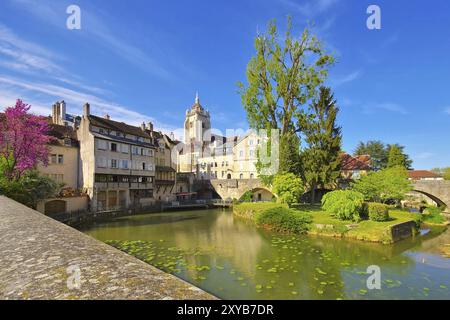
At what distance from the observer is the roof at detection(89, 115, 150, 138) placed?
37.3 m

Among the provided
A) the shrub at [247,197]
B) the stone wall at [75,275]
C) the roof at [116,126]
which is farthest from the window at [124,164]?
the stone wall at [75,275]

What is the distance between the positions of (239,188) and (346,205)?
95.8 feet

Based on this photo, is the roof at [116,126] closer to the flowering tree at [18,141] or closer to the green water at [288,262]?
the flowering tree at [18,141]

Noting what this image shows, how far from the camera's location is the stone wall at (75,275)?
341cm

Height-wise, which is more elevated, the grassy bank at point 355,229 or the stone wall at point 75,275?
the stone wall at point 75,275

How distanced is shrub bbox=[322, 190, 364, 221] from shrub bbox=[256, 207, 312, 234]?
231cm

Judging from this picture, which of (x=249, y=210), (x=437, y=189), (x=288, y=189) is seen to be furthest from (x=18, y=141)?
(x=437, y=189)

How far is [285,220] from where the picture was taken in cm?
2373

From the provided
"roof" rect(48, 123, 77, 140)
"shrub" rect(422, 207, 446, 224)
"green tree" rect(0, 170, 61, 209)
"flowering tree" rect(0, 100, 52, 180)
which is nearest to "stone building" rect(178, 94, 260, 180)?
"shrub" rect(422, 207, 446, 224)

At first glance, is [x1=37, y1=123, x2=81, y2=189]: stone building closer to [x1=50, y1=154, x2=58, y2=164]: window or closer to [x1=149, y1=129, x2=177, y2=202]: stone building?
[x1=50, y1=154, x2=58, y2=164]: window
